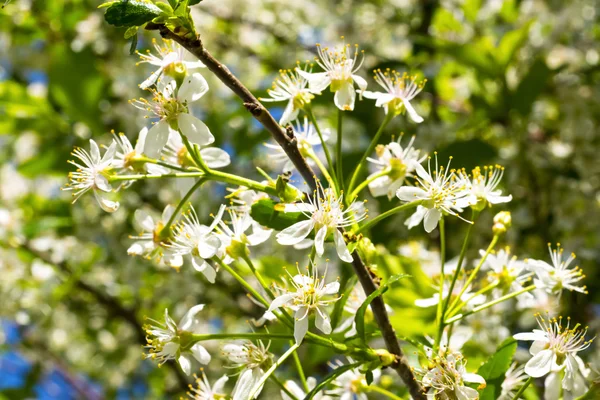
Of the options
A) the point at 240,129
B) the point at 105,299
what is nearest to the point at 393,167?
the point at 240,129

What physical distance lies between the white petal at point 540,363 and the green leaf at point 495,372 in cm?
4

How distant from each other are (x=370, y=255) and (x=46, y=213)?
194 centimetres

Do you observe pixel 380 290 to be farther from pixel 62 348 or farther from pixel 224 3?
pixel 62 348

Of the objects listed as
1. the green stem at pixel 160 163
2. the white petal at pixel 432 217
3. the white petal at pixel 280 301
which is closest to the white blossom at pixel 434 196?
the white petal at pixel 432 217

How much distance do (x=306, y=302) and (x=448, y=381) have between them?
0.71ft

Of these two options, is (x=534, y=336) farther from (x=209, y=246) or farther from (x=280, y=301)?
(x=209, y=246)

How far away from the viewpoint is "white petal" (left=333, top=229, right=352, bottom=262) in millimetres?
856

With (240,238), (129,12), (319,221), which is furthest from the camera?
→ (240,238)

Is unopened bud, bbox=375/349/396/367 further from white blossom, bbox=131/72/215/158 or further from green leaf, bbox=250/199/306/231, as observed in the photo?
white blossom, bbox=131/72/215/158

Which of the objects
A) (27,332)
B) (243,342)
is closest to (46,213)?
(27,332)

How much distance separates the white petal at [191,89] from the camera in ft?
3.09

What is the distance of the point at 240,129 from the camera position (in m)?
2.33

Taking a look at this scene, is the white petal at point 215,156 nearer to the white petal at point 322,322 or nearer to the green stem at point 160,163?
the green stem at point 160,163

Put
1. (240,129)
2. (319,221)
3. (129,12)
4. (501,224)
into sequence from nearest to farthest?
(129,12) < (319,221) < (501,224) < (240,129)
